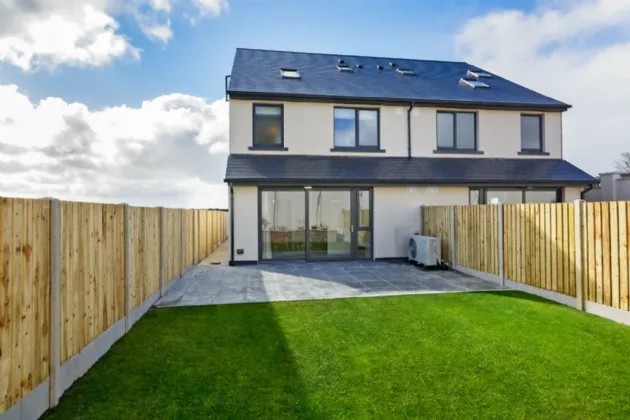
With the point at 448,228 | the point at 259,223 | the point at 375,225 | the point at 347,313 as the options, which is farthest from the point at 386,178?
the point at 347,313

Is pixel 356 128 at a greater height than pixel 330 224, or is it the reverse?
pixel 356 128

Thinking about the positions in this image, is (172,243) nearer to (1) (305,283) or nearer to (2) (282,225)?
(1) (305,283)

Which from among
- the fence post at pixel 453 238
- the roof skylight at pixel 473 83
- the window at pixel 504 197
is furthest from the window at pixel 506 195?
the roof skylight at pixel 473 83

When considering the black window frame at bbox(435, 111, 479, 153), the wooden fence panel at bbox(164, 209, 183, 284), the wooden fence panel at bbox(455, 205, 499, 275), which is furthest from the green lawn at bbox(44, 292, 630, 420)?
the black window frame at bbox(435, 111, 479, 153)

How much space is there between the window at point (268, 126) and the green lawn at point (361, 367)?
744 cm

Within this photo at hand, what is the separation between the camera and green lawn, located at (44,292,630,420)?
10.0 feet

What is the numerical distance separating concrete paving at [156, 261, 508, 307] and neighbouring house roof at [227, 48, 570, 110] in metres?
6.14

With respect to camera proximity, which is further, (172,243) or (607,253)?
(172,243)

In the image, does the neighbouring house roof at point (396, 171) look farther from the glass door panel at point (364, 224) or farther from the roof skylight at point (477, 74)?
the roof skylight at point (477, 74)

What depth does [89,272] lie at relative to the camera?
3.98 metres

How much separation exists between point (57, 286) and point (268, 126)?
9.66m

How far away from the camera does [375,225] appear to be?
39.2 ft

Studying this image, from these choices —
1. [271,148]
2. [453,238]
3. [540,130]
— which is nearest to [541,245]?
[453,238]

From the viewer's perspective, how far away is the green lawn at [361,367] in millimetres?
3057
